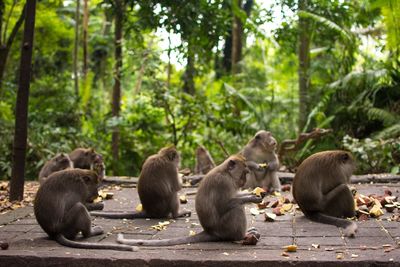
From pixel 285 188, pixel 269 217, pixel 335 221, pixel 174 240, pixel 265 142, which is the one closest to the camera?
pixel 174 240

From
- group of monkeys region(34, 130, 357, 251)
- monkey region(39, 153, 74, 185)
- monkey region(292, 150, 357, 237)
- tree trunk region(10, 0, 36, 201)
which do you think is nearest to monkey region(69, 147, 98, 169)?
monkey region(39, 153, 74, 185)

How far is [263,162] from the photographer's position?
9.84 meters

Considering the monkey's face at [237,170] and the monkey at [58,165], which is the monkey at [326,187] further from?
the monkey at [58,165]

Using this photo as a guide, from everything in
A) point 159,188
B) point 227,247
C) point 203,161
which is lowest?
point 227,247

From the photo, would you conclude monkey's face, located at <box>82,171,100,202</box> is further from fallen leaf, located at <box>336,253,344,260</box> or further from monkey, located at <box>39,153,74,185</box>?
monkey, located at <box>39,153,74,185</box>

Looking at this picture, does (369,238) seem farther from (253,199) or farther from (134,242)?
(134,242)

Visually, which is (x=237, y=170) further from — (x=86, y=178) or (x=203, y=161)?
(x=203, y=161)

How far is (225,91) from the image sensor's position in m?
15.2

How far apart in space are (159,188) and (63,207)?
59.3 inches

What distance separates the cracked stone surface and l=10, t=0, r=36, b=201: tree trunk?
4.54ft

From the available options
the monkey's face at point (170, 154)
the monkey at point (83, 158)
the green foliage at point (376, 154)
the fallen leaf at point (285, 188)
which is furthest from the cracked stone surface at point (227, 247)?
the green foliage at point (376, 154)

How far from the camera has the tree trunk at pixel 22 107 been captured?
8.66m

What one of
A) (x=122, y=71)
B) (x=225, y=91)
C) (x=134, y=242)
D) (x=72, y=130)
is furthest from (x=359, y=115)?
(x=134, y=242)

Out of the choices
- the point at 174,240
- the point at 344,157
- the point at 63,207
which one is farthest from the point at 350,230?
the point at 63,207
